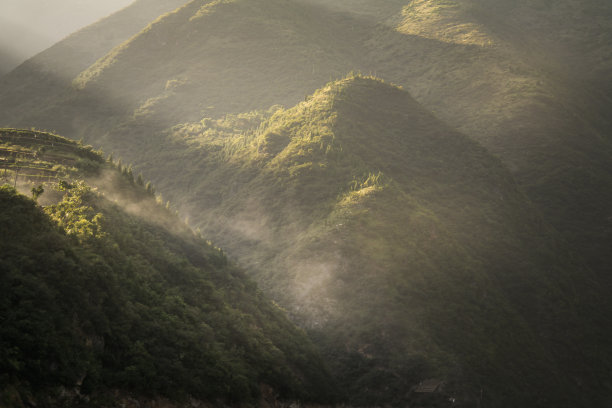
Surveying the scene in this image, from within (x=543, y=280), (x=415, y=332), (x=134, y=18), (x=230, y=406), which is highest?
(x=134, y=18)

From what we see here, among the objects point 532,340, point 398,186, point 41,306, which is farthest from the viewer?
point 398,186

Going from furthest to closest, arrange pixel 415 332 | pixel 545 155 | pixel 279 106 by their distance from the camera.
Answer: pixel 279 106
pixel 545 155
pixel 415 332

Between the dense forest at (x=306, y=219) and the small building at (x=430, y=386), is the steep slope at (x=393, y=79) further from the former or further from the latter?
the small building at (x=430, y=386)

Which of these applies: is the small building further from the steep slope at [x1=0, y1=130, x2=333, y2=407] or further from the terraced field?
the terraced field

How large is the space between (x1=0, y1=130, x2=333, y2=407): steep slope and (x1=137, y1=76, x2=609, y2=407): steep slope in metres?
7.97

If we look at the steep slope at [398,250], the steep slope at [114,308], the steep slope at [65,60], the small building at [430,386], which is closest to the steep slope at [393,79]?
the steep slope at [65,60]

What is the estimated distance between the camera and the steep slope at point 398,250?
38.2m

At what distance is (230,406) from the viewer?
66.9 ft

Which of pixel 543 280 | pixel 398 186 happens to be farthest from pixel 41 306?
pixel 543 280

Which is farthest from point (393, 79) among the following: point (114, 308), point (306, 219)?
point (114, 308)

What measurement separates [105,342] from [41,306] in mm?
2998

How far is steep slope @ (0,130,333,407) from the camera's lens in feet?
47.1

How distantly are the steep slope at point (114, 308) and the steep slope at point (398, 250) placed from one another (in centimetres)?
797

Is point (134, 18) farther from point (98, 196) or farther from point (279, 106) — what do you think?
point (98, 196)
